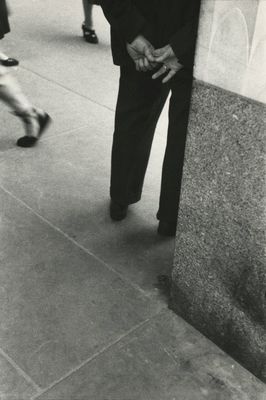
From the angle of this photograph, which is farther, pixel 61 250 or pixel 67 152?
pixel 67 152

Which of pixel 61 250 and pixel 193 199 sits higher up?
pixel 193 199

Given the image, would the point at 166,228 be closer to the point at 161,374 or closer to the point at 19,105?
the point at 161,374

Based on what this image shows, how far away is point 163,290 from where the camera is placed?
2947 millimetres

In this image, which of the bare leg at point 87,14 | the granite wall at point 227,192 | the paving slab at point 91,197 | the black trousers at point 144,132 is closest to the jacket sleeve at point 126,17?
the black trousers at point 144,132

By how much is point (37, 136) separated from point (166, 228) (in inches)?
52.6

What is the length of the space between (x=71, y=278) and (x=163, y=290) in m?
0.47

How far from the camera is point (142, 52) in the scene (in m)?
2.84

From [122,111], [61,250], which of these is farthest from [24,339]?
[122,111]

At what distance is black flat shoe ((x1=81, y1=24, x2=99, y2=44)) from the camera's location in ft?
19.7

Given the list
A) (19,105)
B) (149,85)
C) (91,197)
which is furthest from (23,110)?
(149,85)

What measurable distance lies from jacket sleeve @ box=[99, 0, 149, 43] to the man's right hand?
0.03 meters

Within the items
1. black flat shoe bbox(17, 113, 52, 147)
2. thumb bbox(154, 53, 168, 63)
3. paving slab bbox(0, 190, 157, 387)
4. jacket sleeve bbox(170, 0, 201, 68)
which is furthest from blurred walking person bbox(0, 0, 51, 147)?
jacket sleeve bbox(170, 0, 201, 68)

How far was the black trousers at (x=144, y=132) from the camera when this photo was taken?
2.95 meters

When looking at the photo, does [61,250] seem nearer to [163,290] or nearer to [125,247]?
[125,247]
